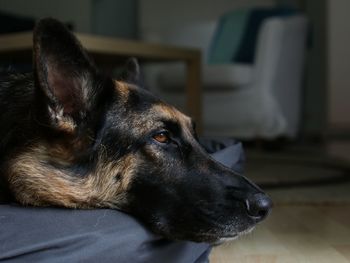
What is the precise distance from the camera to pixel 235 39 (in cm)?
470

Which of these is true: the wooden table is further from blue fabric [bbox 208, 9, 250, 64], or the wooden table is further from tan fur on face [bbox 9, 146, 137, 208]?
tan fur on face [bbox 9, 146, 137, 208]

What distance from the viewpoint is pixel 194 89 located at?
3555 mm

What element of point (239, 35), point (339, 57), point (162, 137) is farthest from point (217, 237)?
point (339, 57)

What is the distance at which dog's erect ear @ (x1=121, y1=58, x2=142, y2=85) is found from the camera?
59.4 inches

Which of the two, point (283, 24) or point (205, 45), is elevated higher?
point (283, 24)

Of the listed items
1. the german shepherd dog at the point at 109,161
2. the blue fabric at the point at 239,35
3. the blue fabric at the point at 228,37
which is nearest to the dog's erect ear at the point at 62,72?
the german shepherd dog at the point at 109,161

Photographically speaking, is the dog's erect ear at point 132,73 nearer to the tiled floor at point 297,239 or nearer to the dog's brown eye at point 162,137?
the dog's brown eye at point 162,137

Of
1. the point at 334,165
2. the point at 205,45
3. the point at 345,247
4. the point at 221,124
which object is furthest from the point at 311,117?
the point at 345,247

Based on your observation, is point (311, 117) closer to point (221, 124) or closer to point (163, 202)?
point (221, 124)

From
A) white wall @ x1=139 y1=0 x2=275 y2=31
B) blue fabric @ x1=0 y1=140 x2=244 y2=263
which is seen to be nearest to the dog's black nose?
blue fabric @ x1=0 y1=140 x2=244 y2=263

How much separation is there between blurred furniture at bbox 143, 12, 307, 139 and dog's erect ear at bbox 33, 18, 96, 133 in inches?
121

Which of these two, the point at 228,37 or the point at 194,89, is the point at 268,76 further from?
the point at 194,89

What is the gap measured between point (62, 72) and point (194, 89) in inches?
96.9

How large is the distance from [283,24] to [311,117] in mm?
2367
